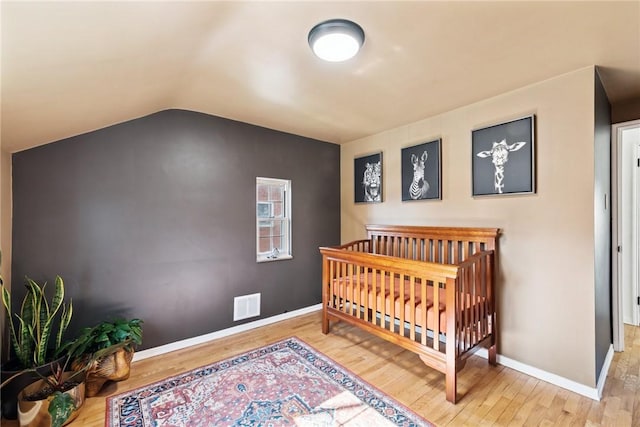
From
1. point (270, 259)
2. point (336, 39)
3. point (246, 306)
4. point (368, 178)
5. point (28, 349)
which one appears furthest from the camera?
point (368, 178)

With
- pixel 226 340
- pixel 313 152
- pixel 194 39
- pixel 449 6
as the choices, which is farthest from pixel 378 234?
pixel 194 39

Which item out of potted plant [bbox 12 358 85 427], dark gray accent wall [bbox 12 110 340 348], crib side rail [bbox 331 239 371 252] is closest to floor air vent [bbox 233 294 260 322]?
dark gray accent wall [bbox 12 110 340 348]

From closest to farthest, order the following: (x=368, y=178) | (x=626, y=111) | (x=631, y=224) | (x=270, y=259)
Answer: (x=626, y=111)
(x=631, y=224)
(x=270, y=259)
(x=368, y=178)

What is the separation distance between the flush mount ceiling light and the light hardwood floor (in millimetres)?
2267

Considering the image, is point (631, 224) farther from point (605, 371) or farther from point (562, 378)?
point (562, 378)

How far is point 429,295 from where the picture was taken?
7.70 ft

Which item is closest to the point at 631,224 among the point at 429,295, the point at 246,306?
the point at 429,295

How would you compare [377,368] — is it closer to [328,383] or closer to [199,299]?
[328,383]

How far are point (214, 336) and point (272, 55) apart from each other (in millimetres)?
2662

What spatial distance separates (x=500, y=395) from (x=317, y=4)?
2.68m

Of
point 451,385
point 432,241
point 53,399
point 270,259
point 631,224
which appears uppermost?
point 631,224

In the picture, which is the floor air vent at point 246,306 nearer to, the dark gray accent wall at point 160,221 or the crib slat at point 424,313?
the dark gray accent wall at point 160,221

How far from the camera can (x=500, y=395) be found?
197 centimetres

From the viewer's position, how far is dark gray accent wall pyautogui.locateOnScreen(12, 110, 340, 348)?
2172 mm
